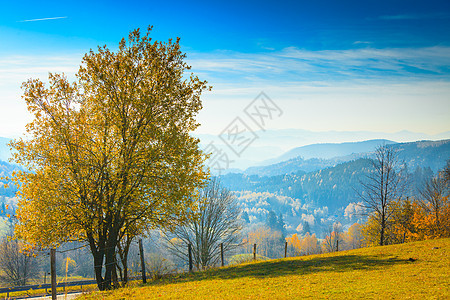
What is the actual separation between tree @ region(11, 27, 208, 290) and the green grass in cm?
471

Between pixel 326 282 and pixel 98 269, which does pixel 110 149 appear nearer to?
pixel 98 269

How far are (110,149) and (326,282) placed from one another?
13382 millimetres

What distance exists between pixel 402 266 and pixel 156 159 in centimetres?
1380

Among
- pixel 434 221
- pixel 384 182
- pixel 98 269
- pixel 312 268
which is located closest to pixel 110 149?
pixel 98 269

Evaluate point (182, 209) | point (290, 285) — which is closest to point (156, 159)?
point (182, 209)

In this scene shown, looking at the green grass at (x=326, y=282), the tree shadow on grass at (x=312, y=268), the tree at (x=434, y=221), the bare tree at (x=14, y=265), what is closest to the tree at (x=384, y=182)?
the tree at (x=434, y=221)

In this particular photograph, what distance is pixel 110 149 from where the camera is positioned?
1878 cm

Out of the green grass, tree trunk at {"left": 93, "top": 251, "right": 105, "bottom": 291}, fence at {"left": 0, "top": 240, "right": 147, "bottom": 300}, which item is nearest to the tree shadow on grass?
the green grass

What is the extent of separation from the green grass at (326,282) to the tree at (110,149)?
15.5 feet

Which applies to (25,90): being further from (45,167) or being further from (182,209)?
(182,209)

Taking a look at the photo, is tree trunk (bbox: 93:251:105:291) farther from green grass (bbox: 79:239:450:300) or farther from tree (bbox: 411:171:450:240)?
tree (bbox: 411:171:450:240)

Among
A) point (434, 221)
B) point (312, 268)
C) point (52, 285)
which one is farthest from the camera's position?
point (434, 221)

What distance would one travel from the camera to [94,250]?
19.2 m

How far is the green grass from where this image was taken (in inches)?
437
